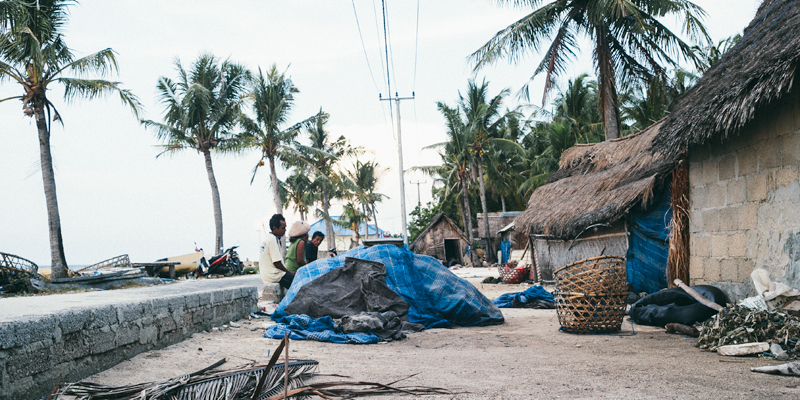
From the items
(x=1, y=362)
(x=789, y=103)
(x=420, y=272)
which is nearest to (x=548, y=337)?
(x=420, y=272)

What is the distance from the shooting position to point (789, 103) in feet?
16.4

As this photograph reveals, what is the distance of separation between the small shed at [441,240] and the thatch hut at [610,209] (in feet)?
54.1

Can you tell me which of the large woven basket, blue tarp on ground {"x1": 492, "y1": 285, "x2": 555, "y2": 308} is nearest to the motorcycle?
blue tarp on ground {"x1": 492, "y1": 285, "x2": 555, "y2": 308}

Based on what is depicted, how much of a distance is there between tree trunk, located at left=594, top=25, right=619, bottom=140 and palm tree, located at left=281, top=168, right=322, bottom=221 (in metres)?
27.8

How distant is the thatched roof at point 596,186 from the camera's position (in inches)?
362

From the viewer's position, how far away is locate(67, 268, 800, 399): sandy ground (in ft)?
10.1

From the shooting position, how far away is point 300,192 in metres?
45.2

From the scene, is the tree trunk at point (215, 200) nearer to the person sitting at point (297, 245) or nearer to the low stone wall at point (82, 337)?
the person sitting at point (297, 245)

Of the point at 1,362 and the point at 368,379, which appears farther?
the point at 368,379

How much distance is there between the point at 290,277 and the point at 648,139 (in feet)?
22.8

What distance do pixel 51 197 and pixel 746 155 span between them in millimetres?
15647

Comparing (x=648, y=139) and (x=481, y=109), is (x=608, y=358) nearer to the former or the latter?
(x=648, y=139)

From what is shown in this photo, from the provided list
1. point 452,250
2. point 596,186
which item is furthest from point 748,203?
point 452,250

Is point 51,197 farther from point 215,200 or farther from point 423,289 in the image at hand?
point 423,289
